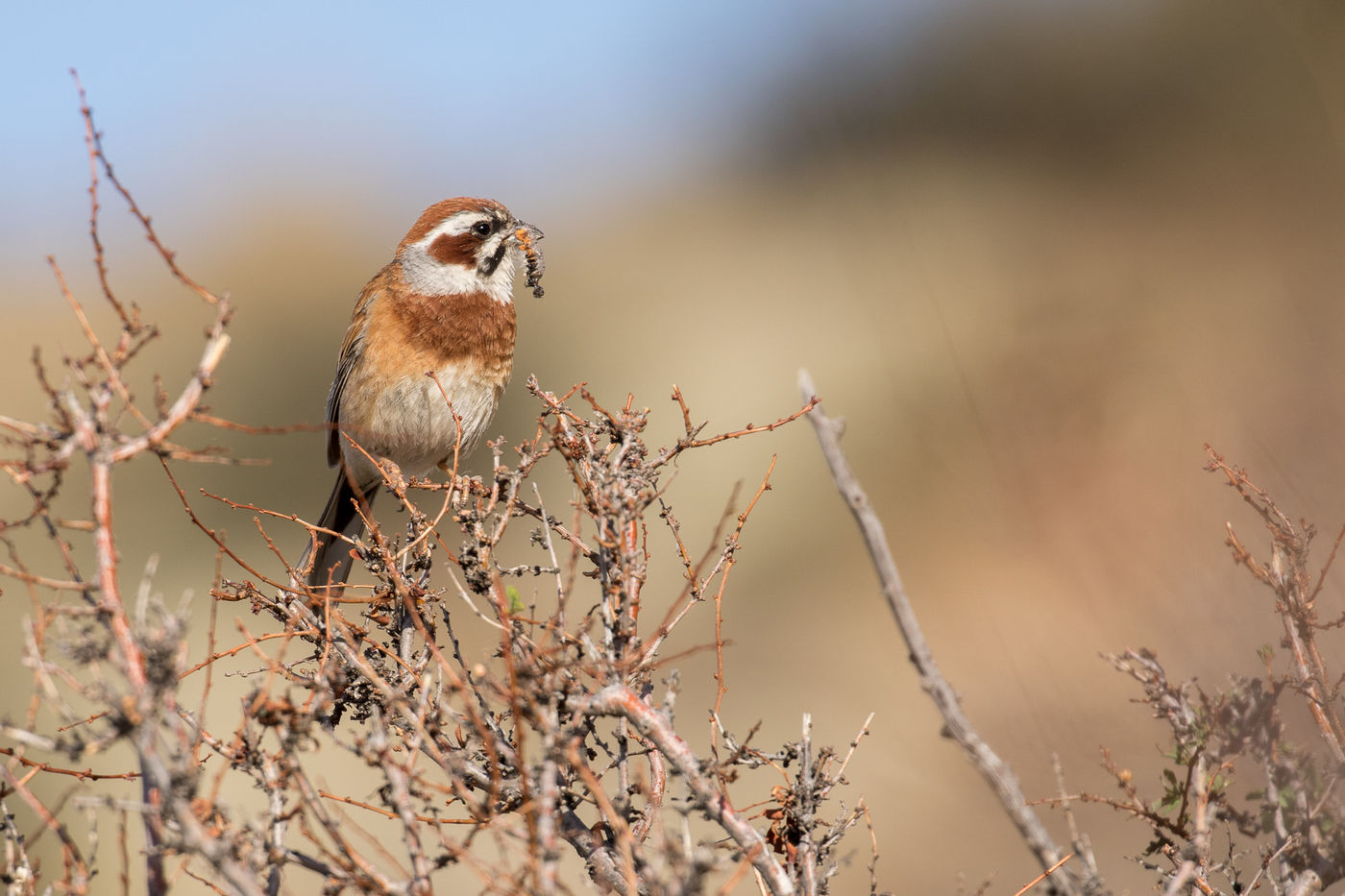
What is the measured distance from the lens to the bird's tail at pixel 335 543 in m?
4.67

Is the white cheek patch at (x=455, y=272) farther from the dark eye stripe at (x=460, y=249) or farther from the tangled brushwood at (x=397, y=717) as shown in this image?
the tangled brushwood at (x=397, y=717)

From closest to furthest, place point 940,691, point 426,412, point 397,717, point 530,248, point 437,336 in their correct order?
point 940,691
point 397,717
point 437,336
point 426,412
point 530,248

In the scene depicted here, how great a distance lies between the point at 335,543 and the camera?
5320mm

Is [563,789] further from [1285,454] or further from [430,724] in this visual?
[1285,454]

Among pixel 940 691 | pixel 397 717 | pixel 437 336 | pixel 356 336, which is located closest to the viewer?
pixel 940 691

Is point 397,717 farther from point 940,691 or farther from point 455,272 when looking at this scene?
point 455,272

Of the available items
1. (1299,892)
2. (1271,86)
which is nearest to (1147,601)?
(1299,892)

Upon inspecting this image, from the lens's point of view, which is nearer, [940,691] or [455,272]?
[940,691]

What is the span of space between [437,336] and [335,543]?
3.70 feet

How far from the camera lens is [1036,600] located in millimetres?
11117

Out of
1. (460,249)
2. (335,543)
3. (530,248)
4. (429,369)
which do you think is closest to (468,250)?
(460,249)

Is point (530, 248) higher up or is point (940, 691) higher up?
point (530, 248)

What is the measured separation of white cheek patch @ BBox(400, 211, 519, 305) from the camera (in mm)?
5359

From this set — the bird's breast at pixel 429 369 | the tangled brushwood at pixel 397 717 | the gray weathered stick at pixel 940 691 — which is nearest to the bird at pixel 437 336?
the bird's breast at pixel 429 369
